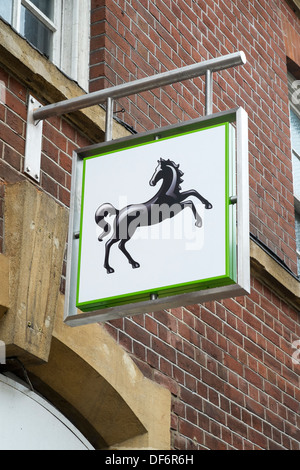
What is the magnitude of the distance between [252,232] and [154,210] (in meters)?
2.87

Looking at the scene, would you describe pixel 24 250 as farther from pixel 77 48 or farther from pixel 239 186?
pixel 77 48

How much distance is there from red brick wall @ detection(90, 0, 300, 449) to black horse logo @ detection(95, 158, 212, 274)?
1.05 m

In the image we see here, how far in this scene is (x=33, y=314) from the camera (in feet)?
17.1

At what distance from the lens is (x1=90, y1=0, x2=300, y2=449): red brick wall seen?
6.51 m

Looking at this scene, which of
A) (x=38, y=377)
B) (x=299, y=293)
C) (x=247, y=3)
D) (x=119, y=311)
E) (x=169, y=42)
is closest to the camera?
(x=119, y=311)

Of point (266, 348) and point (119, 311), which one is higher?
point (266, 348)

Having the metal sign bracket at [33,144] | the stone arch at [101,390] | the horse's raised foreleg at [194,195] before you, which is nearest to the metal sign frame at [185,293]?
the horse's raised foreleg at [194,195]

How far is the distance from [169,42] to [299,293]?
2118mm

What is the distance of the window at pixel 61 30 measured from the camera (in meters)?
6.62

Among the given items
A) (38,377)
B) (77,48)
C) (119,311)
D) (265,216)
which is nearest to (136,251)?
(119,311)

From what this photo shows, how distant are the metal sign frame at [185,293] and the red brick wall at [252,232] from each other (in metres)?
0.95

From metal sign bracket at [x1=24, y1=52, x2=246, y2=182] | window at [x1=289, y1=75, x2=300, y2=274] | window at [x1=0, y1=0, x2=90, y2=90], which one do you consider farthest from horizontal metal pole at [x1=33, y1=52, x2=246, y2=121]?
window at [x1=289, y1=75, x2=300, y2=274]

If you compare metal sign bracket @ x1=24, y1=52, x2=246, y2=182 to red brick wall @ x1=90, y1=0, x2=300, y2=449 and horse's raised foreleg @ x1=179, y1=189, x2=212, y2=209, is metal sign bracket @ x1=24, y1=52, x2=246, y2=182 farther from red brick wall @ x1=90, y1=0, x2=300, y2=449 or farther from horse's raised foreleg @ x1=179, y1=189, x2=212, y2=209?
red brick wall @ x1=90, y1=0, x2=300, y2=449

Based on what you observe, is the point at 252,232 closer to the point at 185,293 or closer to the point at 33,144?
the point at 33,144
